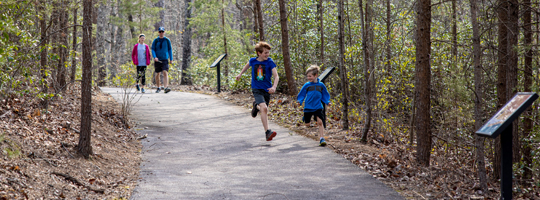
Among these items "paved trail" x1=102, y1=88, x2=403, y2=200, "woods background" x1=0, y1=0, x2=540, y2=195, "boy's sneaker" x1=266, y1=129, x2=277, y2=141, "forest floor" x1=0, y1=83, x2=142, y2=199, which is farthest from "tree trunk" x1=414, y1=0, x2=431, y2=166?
"forest floor" x1=0, y1=83, x2=142, y2=199

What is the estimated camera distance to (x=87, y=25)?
6074 millimetres

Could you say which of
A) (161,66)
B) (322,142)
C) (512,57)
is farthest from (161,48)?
(512,57)

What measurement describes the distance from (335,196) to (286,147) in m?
2.89

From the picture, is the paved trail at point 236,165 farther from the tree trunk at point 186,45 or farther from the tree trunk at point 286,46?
the tree trunk at point 186,45

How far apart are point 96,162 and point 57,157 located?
582 millimetres

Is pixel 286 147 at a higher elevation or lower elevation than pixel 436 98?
lower

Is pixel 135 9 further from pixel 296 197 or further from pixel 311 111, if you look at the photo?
pixel 296 197

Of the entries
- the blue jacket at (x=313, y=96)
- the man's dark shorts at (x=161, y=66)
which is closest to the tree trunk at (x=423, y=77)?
the blue jacket at (x=313, y=96)

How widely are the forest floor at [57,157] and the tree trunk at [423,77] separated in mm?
4734

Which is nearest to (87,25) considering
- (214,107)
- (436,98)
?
(214,107)

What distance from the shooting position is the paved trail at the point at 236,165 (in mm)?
5598

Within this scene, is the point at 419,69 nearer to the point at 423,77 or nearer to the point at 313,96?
the point at 423,77

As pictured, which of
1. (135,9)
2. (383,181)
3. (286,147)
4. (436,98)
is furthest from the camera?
(135,9)

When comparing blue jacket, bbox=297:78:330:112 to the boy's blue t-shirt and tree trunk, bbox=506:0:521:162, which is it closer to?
the boy's blue t-shirt
